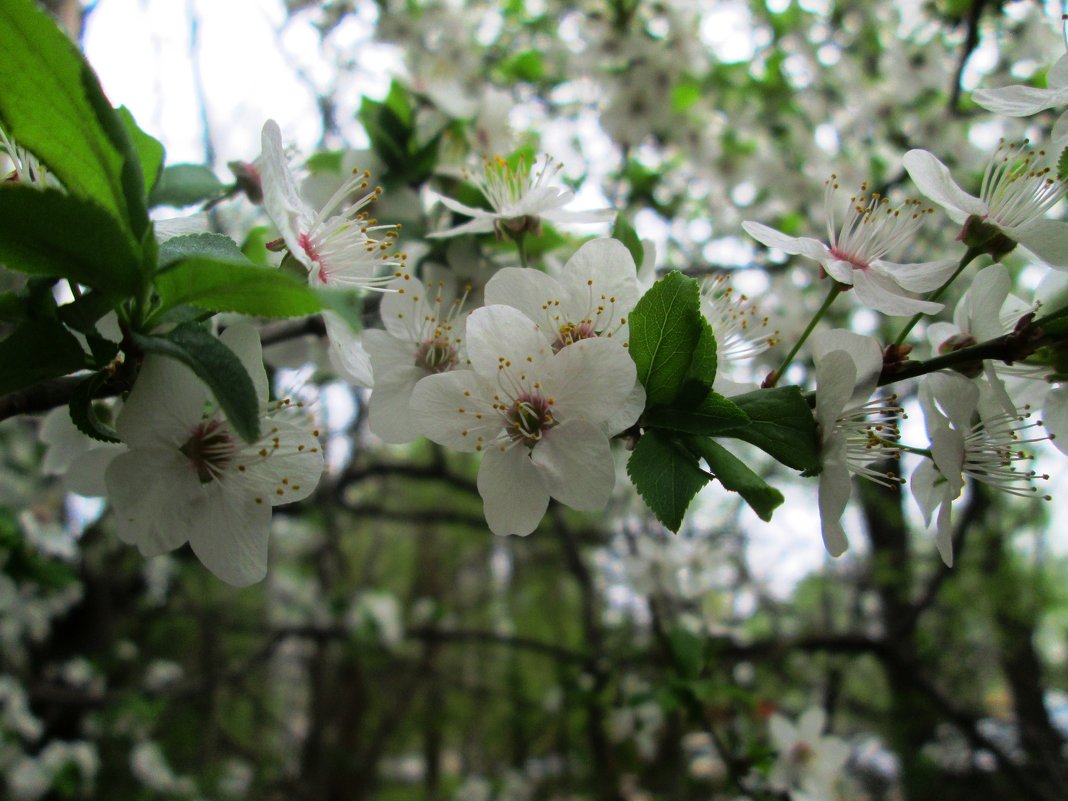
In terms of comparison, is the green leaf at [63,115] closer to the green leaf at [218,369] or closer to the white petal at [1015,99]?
the green leaf at [218,369]

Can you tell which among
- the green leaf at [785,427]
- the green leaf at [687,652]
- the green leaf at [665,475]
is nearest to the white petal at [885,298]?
the green leaf at [785,427]

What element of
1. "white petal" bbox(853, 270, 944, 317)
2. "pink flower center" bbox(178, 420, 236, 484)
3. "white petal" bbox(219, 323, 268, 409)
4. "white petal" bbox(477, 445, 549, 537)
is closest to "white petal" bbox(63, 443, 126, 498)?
"pink flower center" bbox(178, 420, 236, 484)

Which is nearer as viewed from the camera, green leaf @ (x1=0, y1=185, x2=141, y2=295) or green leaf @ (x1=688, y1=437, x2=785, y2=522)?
green leaf @ (x1=0, y1=185, x2=141, y2=295)

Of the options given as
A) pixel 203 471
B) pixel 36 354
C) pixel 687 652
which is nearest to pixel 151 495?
pixel 203 471

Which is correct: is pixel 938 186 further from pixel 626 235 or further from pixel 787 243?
pixel 626 235

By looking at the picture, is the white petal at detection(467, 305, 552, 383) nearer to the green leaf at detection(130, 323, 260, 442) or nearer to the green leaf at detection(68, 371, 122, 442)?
the green leaf at detection(130, 323, 260, 442)

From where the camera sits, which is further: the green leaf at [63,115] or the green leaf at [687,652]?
the green leaf at [687,652]
